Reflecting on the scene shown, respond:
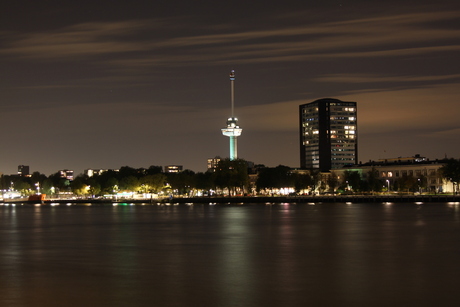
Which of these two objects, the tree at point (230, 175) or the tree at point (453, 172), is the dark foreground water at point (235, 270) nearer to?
the tree at point (453, 172)

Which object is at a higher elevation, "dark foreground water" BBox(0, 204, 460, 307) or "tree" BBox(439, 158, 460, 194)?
"tree" BBox(439, 158, 460, 194)

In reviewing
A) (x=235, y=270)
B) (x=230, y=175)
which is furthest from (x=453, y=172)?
(x=235, y=270)

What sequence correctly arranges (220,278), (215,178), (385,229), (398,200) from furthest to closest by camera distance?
1. (215,178)
2. (398,200)
3. (385,229)
4. (220,278)

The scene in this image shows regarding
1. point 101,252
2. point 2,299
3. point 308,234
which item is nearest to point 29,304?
point 2,299

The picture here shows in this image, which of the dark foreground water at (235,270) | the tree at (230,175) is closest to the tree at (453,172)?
the tree at (230,175)

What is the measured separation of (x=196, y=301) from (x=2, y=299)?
7.33 meters

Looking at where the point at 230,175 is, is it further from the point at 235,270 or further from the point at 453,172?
the point at 235,270

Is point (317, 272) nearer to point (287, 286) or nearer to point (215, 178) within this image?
point (287, 286)

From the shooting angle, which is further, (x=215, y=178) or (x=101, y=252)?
(x=215, y=178)

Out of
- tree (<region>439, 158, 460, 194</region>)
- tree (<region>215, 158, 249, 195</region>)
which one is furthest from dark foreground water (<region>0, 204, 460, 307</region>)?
tree (<region>215, 158, 249, 195</region>)

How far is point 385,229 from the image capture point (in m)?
63.1

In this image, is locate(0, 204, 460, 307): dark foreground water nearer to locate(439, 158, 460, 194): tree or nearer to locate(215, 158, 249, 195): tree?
locate(439, 158, 460, 194): tree

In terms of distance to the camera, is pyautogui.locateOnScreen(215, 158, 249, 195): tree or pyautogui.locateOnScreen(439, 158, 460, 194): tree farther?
pyautogui.locateOnScreen(215, 158, 249, 195): tree

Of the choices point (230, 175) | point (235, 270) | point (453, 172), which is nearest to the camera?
point (235, 270)
